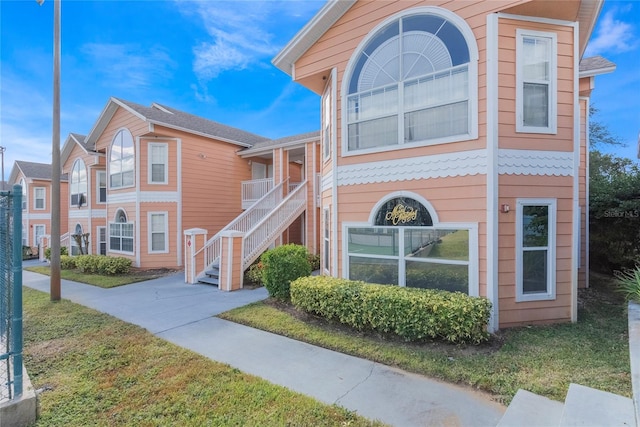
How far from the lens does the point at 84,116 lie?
19516 mm

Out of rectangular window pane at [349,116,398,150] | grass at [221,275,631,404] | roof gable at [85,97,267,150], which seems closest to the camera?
grass at [221,275,631,404]

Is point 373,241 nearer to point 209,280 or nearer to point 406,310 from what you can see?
point 406,310

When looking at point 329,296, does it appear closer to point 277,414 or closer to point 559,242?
point 277,414

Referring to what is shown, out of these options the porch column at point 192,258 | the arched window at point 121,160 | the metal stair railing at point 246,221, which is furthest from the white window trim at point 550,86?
the arched window at point 121,160

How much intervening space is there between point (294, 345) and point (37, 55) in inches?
506

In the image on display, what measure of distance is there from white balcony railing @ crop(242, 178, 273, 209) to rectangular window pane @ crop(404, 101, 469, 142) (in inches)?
355

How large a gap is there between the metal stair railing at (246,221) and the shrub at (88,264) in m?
4.70

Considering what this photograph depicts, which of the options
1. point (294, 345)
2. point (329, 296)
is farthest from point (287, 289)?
point (294, 345)

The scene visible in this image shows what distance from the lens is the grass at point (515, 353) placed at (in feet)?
11.3

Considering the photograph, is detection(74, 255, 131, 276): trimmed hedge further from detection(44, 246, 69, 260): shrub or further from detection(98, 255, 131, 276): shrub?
detection(44, 246, 69, 260): shrub

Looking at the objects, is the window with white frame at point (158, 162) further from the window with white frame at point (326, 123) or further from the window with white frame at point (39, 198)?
the window with white frame at point (39, 198)

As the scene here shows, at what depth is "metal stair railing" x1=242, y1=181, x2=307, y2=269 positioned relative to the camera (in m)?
9.62

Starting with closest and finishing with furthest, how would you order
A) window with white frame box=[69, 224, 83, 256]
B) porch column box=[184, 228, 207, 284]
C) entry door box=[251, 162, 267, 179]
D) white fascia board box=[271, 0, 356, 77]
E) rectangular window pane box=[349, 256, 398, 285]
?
1. rectangular window pane box=[349, 256, 398, 285]
2. white fascia board box=[271, 0, 356, 77]
3. porch column box=[184, 228, 207, 284]
4. window with white frame box=[69, 224, 83, 256]
5. entry door box=[251, 162, 267, 179]

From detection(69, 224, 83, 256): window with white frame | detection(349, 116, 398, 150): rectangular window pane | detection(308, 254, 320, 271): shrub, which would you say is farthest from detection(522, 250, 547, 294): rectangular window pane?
detection(69, 224, 83, 256): window with white frame
